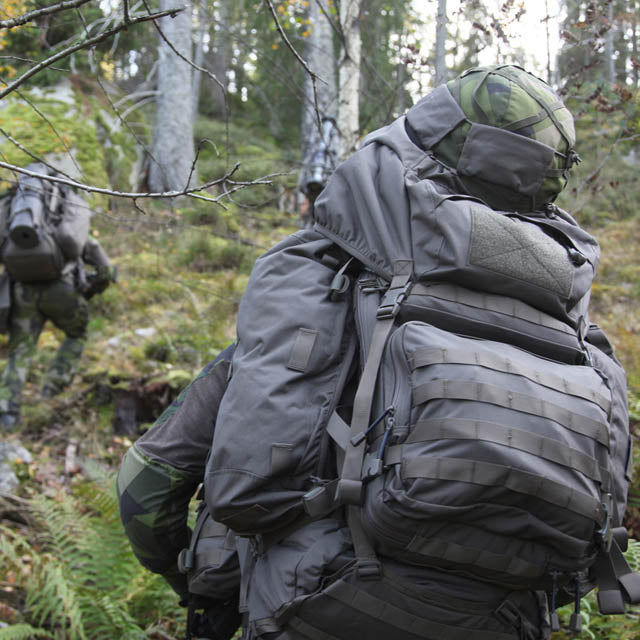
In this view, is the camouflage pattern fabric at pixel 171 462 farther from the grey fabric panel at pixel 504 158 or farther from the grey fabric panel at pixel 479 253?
the grey fabric panel at pixel 504 158

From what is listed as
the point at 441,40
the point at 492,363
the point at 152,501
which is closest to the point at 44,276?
the point at 441,40

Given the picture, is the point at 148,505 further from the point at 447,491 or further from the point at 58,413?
the point at 58,413

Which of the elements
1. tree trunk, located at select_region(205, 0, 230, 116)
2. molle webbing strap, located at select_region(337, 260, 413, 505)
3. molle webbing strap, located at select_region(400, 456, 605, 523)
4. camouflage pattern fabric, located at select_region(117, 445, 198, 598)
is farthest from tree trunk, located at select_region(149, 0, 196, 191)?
molle webbing strap, located at select_region(400, 456, 605, 523)

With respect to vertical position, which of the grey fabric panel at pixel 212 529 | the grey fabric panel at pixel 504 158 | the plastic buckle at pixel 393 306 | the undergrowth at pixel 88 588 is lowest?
the undergrowth at pixel 88 588

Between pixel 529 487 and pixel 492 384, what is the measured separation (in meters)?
0.24

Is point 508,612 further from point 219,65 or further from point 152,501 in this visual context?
point 219,65

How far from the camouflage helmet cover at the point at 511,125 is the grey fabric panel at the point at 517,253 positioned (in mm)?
121

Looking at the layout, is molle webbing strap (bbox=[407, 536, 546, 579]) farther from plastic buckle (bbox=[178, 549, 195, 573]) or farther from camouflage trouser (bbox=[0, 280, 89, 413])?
camouflage trouser (bbox=[0, 280, 89, 413])

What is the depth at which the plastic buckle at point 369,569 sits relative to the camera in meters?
1.54

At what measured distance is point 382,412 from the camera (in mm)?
1578

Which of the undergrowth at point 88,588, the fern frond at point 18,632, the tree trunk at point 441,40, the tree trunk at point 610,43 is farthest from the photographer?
the tree trunk at point 610,43

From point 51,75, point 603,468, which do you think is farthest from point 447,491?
point 51,75

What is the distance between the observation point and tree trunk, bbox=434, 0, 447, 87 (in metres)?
3.74

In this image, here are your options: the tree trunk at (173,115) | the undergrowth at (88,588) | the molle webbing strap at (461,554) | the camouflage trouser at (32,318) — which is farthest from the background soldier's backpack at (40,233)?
the tree trunk at (173,115)
